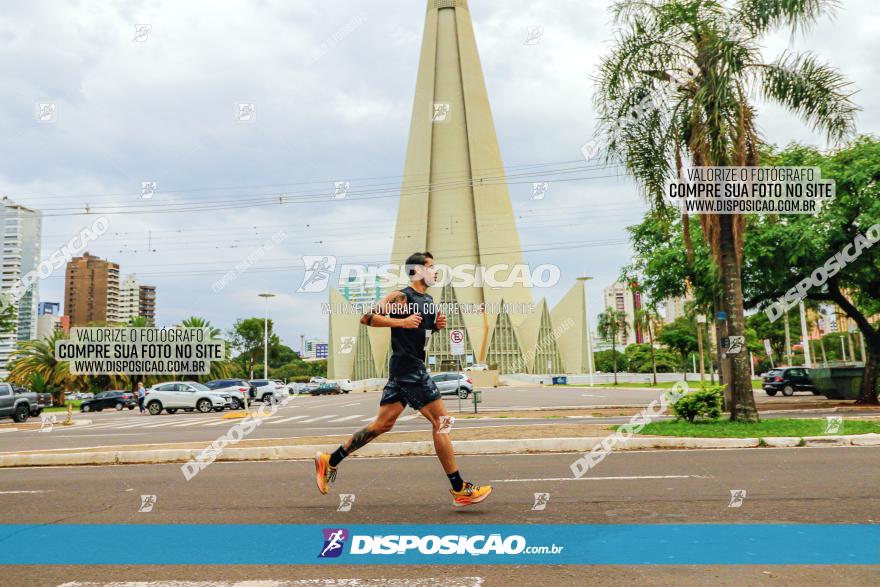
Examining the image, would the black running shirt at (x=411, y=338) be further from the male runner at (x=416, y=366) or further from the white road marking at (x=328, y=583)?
the white road marking at (x=328, y=583)

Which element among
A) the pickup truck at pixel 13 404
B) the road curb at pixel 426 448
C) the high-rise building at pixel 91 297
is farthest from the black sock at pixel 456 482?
the high-rise building at pixel 91 297

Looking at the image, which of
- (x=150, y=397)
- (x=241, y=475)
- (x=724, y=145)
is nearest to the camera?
(x=241, y=475)

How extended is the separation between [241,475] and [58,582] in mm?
4120

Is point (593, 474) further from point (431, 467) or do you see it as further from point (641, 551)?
point (641, 551)

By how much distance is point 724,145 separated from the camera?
12.0 m

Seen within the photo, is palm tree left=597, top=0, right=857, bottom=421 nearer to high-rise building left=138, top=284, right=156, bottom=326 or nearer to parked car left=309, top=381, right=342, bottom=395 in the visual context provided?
parked car left=309, top=381, right=342, bottom=395

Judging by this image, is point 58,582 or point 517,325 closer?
point 58,582

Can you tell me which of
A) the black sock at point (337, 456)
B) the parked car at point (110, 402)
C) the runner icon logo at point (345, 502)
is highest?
the black sock at point (337, 456)

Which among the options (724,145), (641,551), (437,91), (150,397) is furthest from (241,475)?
(437,91)

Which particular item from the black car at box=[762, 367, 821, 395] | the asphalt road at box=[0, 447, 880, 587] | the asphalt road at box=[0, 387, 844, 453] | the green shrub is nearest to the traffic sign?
the asphalt road at box=[0, 387, 844, 453]

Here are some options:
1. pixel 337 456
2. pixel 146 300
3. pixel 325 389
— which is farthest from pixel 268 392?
pixel 146 300

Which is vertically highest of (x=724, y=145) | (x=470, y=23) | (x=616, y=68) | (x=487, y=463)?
(x=470, y=23)

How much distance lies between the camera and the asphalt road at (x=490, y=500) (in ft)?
11.8

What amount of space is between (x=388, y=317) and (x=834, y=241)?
1730 centimetres
